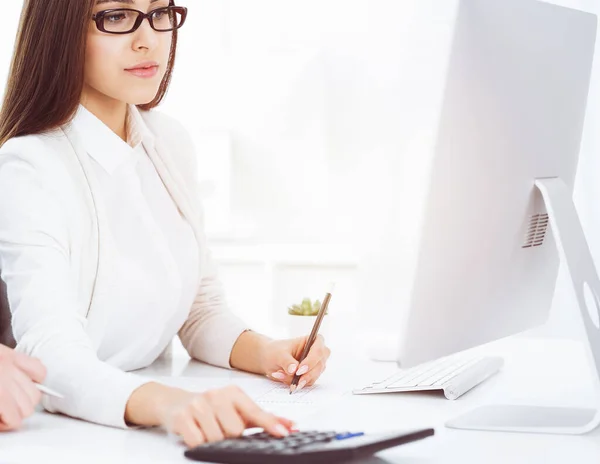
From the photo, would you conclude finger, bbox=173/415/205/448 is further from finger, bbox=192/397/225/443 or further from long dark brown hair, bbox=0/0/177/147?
long dark brown hair, bbox=0/0/177/147

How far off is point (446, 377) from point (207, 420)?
1.75 ft

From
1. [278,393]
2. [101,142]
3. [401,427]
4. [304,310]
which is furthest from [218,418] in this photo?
[304,310]

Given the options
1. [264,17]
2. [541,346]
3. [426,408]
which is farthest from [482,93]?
[264,17]

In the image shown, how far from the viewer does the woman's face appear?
1.44 meters

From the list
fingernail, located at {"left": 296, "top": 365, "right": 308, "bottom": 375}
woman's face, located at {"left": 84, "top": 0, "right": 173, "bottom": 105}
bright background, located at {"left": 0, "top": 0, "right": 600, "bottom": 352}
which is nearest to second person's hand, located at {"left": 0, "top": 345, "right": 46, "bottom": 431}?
fingernail, located at {"left": 296, "top": 365, "right": 308, "bottom": 375}

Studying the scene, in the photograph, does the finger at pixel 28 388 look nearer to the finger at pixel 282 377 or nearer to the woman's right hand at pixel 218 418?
the woman's right hand at pixel 218 418

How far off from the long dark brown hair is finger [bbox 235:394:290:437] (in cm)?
65

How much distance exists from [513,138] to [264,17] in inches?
70.2

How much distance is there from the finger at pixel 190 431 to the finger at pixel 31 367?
0.74ft

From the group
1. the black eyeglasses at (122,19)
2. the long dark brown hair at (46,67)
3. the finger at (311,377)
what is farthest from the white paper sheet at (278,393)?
the black eyeglasses at (122,19)

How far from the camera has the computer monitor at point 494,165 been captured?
1019 millimetres

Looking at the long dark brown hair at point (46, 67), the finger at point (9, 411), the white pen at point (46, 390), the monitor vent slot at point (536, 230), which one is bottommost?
the finger at point (9, 411)

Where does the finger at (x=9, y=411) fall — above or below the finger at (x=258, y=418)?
below

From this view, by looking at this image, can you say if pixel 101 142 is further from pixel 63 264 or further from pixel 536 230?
pixel 536 230
